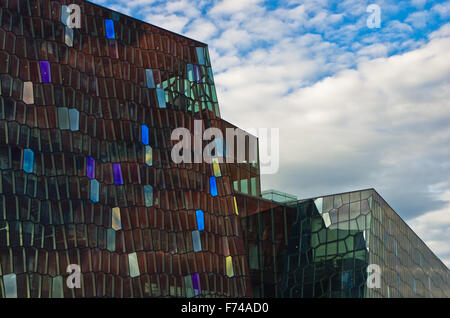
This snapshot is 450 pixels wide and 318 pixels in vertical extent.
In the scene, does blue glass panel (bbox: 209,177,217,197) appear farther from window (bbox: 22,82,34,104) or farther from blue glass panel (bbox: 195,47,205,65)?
window (bbox: 22,82,34,104)

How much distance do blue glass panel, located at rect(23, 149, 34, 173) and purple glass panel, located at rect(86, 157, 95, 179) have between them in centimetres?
307

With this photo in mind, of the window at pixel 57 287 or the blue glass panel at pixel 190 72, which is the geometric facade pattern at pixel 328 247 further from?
the window at pixel 57 287

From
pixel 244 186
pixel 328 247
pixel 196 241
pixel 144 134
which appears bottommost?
pixel 328 247

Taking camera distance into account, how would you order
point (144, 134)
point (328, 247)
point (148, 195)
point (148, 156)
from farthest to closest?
point (328, 247) → point (144, 134) → point (148, 156) → point (148, 195)

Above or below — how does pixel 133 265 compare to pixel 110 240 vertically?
below

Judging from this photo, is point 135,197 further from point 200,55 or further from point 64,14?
point 200,55

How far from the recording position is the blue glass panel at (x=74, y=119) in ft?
118

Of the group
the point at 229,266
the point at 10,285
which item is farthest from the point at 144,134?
the point at 10,285

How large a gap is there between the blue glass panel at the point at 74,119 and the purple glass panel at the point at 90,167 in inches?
70.4

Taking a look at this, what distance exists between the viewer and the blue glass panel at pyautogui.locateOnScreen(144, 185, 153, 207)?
3770 centimetres

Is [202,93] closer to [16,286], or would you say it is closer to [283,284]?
[283,284]

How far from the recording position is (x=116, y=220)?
3609 centimetres

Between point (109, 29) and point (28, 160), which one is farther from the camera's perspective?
point (109, 29)

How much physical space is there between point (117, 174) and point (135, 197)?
158cm
